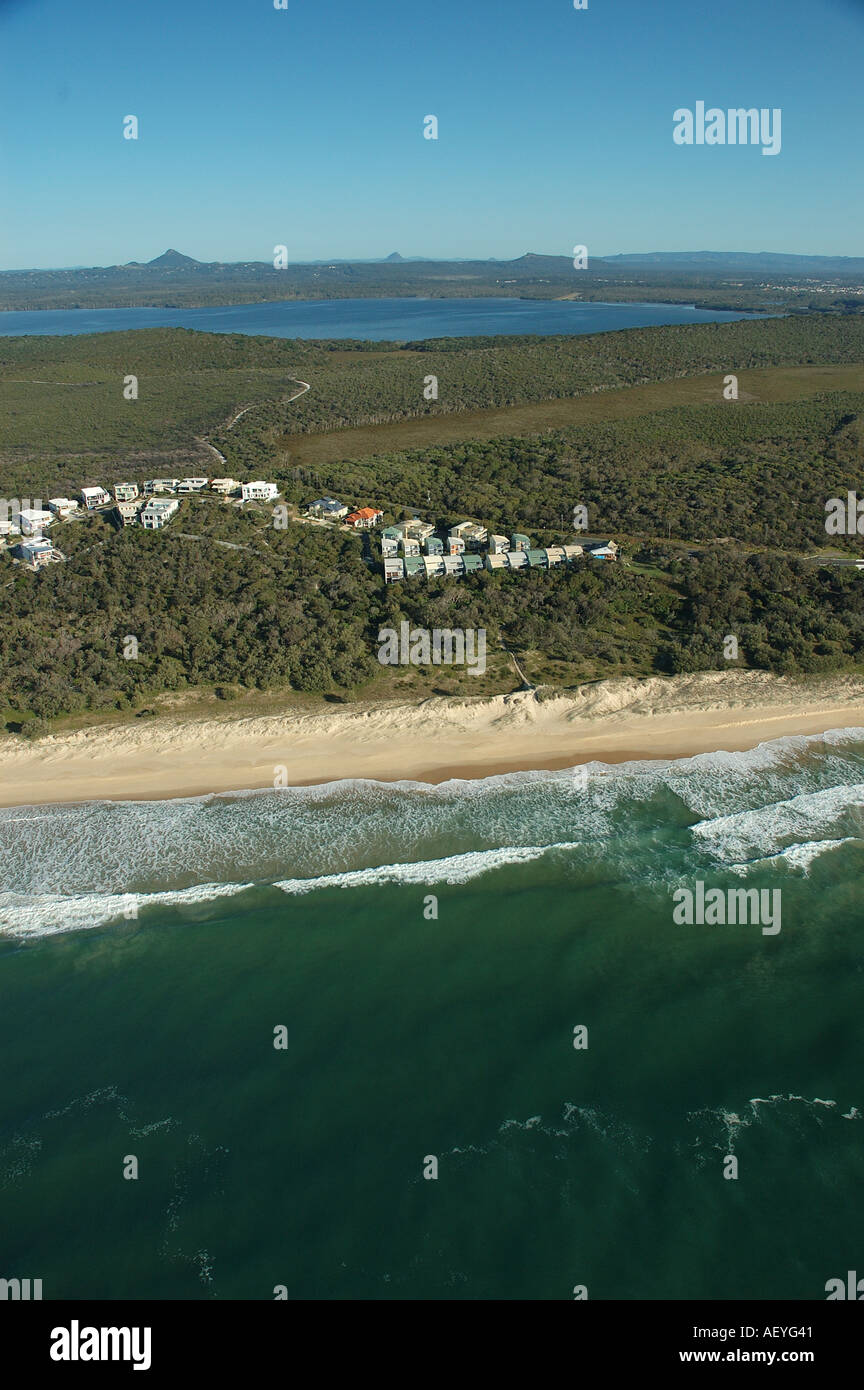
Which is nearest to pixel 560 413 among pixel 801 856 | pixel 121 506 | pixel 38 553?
pixel 121 506

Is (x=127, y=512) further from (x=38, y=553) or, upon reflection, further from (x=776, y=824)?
(x=776, y=824)

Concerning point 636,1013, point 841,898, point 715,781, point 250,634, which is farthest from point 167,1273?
point 250,634

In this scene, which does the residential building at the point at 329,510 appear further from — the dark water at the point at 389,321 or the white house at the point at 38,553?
the dark water at the point at 389,321

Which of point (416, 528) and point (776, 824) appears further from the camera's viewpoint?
point (416, 528)

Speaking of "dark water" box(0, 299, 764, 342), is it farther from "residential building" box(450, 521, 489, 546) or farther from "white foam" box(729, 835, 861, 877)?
"white foam" box(729, 835, 861, 877)

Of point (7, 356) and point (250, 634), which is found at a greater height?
point (7, 356)
